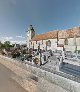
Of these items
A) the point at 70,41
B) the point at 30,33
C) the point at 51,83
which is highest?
the point at 30,33

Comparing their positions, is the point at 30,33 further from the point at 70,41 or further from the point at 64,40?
the point at 70,41

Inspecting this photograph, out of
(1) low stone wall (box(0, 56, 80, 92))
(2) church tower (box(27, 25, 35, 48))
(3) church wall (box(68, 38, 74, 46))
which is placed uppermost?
(2) church tower (box(27, 25, 35, 48))

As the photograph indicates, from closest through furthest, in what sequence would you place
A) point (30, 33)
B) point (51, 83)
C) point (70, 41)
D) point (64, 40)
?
point (51, 83) → point (70, 41) → point (64, 40) → point (30, 33)

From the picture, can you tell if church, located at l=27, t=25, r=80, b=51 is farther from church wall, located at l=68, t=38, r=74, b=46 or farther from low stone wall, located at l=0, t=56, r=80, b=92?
low stone wall, located at l=0, t=56, r=80, b=92

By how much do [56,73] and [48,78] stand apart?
118 centimetres

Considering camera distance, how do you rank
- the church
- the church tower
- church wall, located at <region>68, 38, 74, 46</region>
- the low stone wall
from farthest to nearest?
the church tower, church wall, located at <region>68, 38, 74, 46</region>, the church, the low stone wall

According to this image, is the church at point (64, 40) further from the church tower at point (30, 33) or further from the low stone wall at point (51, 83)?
the low stone wall at point (51, 83)

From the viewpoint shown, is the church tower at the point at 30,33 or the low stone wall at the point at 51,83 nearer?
the low stone wall at the point at 51,83

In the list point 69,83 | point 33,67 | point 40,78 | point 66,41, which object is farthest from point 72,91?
point 66,41

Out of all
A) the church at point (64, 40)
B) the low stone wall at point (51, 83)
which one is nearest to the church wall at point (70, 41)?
the church at point (64, 40)

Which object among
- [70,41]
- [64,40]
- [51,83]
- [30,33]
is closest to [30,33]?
[30,33]

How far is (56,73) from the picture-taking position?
37.9ft

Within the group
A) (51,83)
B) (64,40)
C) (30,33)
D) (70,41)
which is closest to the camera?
(51,83)

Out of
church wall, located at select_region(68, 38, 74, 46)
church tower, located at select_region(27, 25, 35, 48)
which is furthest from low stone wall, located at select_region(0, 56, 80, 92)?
church tower, located at select_region(27, 25, 35, 48)
